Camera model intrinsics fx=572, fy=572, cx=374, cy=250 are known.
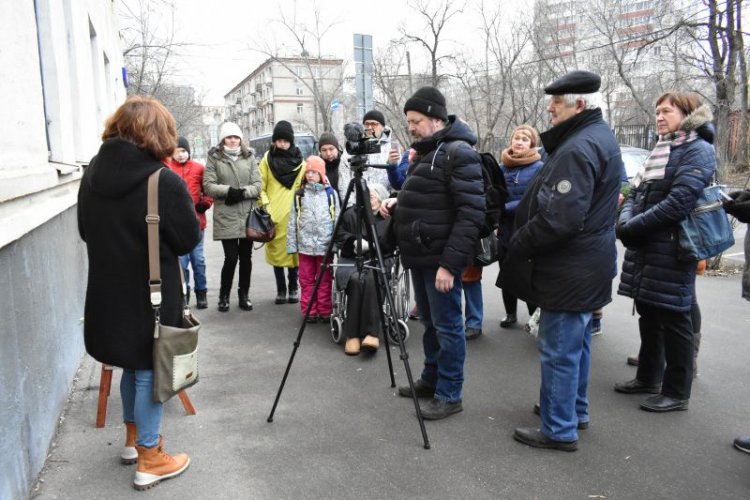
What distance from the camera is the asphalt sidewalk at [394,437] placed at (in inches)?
115

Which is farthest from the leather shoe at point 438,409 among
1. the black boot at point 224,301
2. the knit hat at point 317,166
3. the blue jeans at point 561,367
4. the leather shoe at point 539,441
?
the black boot at point 224,301

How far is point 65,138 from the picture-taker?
480 cm

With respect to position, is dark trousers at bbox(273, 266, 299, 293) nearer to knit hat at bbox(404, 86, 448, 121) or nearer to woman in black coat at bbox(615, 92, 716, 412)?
knit hat at bbox(404, 86, 448, 121)

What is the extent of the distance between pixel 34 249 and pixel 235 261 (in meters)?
3.18

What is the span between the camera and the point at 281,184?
6438mm

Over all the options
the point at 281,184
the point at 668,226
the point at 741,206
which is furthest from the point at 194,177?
the point at 741,206

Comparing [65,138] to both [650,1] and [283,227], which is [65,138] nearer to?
[283,227]

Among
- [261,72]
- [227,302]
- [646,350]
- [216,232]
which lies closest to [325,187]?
[216,232]

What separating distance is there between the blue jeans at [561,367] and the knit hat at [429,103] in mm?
1347

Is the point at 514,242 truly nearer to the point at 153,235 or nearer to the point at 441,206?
the point at 441,206

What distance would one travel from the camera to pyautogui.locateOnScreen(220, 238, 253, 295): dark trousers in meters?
6.29

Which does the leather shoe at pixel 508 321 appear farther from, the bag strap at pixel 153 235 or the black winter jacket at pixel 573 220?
the bag strap at pixel 153 235

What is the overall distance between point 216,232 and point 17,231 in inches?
137

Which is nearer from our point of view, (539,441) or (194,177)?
(539,441)
